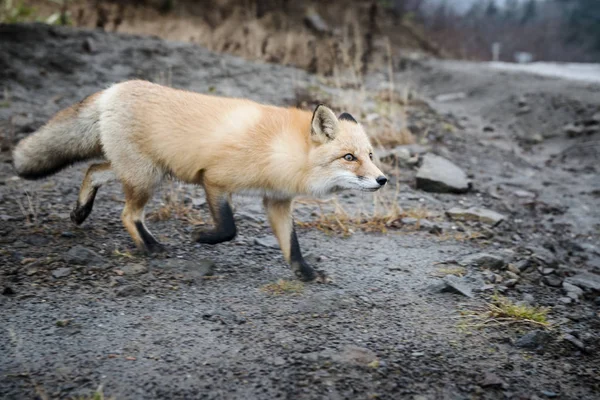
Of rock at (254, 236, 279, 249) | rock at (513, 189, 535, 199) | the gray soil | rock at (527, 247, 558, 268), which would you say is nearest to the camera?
the gray soil

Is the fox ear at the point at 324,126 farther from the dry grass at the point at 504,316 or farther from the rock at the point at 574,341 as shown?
the rock at the point at 574,341

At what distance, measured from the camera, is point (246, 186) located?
3.37 meters

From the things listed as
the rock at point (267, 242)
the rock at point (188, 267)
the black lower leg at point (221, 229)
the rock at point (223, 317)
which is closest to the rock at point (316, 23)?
the rock at point (267, 242)

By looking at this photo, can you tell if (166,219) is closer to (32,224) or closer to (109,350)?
(32,224)

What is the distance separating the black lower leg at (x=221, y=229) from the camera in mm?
3371

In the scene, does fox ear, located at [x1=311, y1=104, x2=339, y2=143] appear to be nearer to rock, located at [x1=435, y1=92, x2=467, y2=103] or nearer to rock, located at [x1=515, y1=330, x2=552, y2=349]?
rock, located at [x1=515, y1=330, x2=552, y2=349]

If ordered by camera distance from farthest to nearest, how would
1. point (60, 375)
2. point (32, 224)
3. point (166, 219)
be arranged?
1. point (166, 219)
2. point (32, 224)
3. point (60, 375)

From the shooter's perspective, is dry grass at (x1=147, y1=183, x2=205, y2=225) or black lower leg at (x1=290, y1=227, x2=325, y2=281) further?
dry grass at (x1=147, y1=183, x2=205, y2=225)

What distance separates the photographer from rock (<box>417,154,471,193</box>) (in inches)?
220

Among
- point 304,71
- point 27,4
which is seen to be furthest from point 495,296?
point 27,4

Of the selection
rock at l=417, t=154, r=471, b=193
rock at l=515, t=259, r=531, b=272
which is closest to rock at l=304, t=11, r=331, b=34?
rock at l=417, t=154, r=471, b=193

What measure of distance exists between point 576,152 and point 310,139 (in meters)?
5.12

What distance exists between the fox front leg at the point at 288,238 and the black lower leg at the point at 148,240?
31.4 inches

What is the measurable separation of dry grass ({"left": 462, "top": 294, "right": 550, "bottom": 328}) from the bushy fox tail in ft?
8.59
